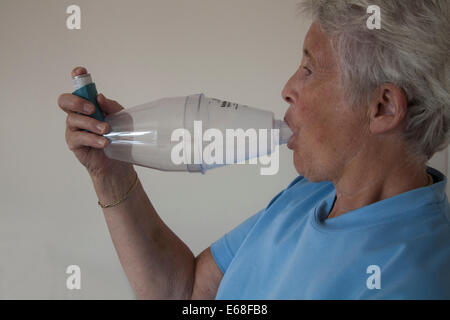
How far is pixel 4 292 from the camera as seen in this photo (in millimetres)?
1594

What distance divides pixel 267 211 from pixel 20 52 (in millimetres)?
1158

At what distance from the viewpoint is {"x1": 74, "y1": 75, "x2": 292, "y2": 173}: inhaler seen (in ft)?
2.29

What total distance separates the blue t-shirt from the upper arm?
4.1 inches

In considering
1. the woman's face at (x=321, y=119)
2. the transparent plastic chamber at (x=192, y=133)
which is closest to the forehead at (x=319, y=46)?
the woman's face at (x=321, y=119)

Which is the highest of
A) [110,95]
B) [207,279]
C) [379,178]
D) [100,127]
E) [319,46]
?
[110,95]

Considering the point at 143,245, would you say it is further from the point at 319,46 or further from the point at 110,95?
the point at 110,95

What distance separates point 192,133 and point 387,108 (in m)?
0.30

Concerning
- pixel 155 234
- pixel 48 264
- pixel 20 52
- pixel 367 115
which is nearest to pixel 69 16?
pixel 20 52

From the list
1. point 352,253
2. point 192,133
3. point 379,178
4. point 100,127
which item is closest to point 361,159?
point 379,178

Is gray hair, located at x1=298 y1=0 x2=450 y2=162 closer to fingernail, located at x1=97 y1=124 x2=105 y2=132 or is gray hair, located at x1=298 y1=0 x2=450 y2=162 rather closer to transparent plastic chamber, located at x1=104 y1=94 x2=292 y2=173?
transparent plastic chamber, located at x1=104 y1=94 x2=292 y2=173

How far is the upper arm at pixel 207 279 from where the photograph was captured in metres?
0.93

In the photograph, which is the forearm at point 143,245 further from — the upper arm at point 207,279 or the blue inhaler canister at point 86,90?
the blue inhaler canister at point 86,90

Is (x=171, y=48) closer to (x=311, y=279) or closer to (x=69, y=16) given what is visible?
(x=69, y=16)

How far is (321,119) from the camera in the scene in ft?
2.27
